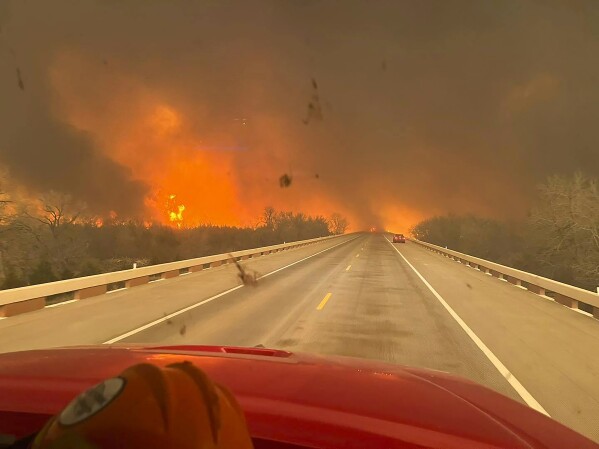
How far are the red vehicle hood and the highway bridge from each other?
2.66 metres

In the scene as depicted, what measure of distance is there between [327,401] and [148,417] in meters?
1.42

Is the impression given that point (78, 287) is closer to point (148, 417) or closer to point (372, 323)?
point (372, 323)

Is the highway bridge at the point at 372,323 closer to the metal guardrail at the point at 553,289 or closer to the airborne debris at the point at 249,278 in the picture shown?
the metal guardrail at the point at 553,289

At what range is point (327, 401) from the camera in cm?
249

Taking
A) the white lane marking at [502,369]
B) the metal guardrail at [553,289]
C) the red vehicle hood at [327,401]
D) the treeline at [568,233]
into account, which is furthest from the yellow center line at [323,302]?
the treeline at [568,233]

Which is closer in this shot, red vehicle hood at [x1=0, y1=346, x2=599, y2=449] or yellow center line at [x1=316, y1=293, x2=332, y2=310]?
red vehicle hood at [x1=0, y1=346, x2=599, y2=449]

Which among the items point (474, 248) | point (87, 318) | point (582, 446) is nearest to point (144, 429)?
point (582, 446)

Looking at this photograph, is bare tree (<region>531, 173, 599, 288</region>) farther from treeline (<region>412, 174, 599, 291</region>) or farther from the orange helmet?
the orange helmet

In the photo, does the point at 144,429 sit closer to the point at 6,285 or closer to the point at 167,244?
the point at 6,285

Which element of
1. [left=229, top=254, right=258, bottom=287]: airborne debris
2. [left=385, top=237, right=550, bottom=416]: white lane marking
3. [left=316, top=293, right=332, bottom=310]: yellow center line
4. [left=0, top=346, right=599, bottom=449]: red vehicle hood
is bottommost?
[left=385, top=237, right=550, bottom=416]: white lane marking

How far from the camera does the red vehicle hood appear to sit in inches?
80.7

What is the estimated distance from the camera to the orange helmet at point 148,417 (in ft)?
3.98

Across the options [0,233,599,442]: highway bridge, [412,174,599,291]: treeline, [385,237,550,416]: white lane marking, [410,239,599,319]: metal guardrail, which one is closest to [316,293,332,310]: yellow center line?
[0,233,599,442]: highway bridge

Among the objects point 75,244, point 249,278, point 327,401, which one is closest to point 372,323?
point 327,401
